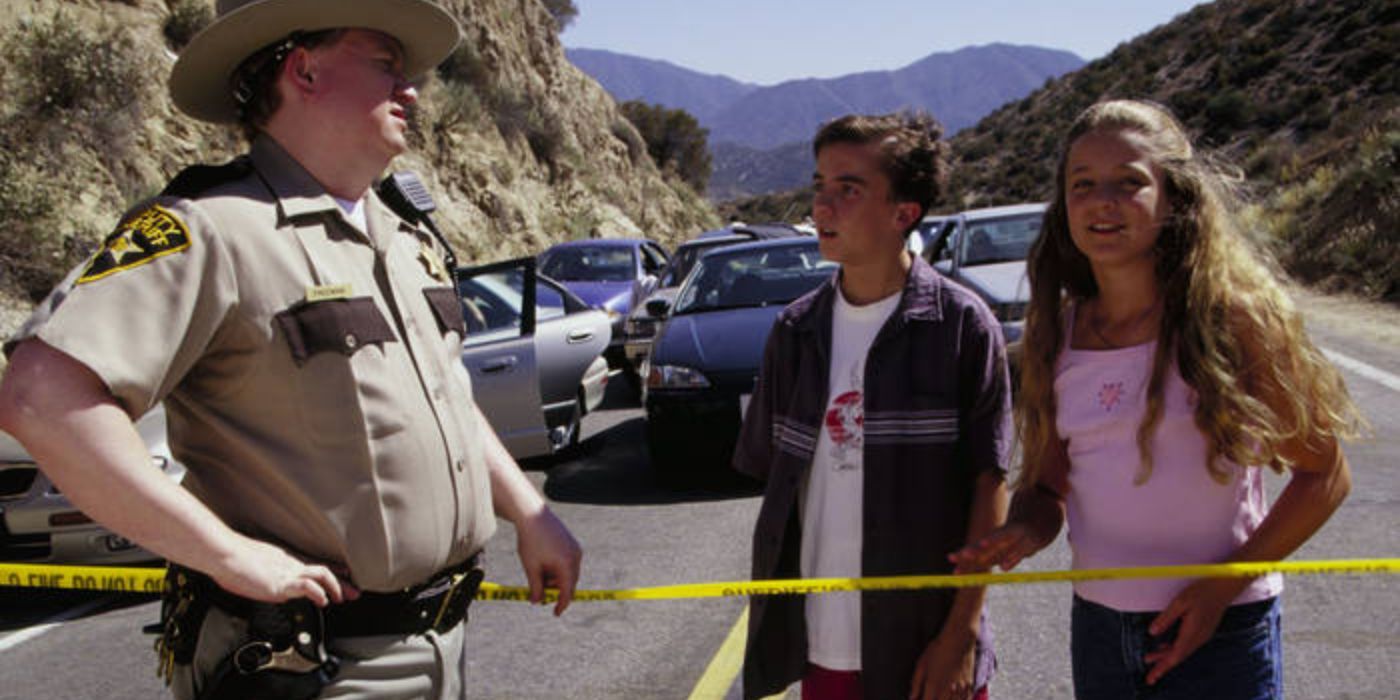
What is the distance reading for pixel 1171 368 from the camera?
2.17 meters

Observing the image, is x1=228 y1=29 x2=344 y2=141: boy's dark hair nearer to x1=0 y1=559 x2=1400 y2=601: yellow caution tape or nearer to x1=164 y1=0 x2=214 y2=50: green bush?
x1=0 y1=559 x2=1400 y2=601: yellow caution tape

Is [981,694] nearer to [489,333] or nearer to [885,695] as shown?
[885,695]

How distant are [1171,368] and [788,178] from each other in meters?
191

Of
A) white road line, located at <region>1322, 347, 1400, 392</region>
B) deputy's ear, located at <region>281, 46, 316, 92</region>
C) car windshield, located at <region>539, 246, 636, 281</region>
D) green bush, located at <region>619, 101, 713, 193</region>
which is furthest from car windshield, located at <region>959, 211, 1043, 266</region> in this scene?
green bush, located at <region>619, 101, 713, 193</region>

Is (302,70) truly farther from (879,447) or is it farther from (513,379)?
(513,379)

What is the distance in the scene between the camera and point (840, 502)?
2477mm

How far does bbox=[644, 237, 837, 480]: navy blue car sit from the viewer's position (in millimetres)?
7172

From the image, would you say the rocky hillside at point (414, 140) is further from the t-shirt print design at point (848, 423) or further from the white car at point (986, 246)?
the t-shirt print design at point (848, 423)

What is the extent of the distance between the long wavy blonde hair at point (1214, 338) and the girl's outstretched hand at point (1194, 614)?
0.20 metres

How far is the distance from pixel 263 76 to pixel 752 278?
21.5 feet

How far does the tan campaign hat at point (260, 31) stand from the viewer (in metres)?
2.02

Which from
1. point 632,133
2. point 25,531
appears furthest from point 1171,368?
point 632,133

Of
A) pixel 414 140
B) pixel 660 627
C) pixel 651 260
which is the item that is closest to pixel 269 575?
pixel 660 627

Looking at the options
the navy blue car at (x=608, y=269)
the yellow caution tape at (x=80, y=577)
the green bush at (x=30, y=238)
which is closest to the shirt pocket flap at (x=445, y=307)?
the yellow caution tape at (x=80, y=577)
